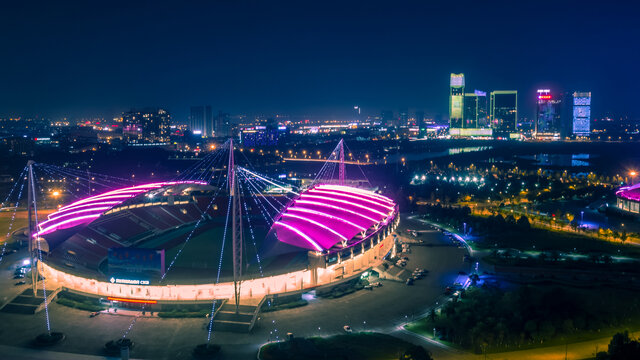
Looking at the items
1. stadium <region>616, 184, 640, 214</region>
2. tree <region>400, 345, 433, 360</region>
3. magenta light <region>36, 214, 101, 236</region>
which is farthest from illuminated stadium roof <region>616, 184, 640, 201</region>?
magenta light <region>36, 214, 101, 236</region>

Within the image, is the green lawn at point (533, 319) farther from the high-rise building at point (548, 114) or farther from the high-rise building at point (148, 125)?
the high-rise building at point (548, 114)

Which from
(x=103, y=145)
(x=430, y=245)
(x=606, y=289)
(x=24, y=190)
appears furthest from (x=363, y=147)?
(x=606, y=289)

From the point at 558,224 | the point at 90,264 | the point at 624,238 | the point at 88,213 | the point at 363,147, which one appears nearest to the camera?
the point at 90,264

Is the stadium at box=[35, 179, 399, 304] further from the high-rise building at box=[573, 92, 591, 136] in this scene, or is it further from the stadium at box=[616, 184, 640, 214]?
the high-rise building at box=[573, 92, 591, 136]

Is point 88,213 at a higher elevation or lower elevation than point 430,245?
higher

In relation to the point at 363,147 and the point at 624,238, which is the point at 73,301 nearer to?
the point at 624,238

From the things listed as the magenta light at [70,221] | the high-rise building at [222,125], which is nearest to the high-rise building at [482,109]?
the high-rise building at [222,125]
